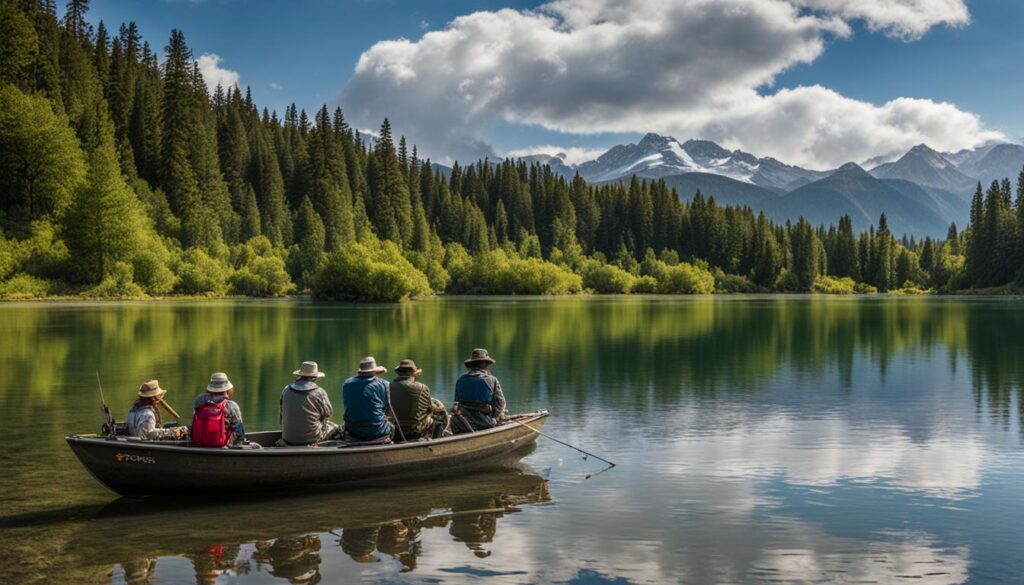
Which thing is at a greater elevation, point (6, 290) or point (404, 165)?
point (404, 165)

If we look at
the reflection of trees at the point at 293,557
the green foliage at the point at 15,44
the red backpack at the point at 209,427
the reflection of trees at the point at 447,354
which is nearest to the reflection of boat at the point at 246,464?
the red backpack at the point at 209,427

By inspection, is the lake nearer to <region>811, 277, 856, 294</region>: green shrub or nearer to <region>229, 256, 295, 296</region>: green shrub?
<region>229, 256, 295, 296</region>: green shrub

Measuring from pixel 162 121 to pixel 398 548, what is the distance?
13232 centimetres

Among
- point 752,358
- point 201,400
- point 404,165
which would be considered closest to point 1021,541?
point 201,400

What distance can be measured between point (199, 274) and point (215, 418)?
100706mm

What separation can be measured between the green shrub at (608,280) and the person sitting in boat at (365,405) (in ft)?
519

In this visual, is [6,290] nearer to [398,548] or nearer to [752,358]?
[752,358]

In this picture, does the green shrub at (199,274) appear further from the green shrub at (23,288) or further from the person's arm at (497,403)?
the person's arm at (497,403)

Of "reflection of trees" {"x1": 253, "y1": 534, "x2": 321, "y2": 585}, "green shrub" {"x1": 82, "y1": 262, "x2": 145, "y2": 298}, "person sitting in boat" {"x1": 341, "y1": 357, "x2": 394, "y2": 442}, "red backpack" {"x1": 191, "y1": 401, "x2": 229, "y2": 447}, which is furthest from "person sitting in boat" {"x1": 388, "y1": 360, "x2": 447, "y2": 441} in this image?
"green shrub" {"x1": 82, "y1": 262, "x2": 145, "y2": 298}

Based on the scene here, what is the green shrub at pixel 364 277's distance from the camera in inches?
4284

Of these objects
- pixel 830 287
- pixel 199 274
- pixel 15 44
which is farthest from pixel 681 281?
pixel 15 44

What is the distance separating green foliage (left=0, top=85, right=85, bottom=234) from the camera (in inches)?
3878

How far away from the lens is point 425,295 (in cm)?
13125

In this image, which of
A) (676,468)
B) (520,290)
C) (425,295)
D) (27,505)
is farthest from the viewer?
(520,290)
